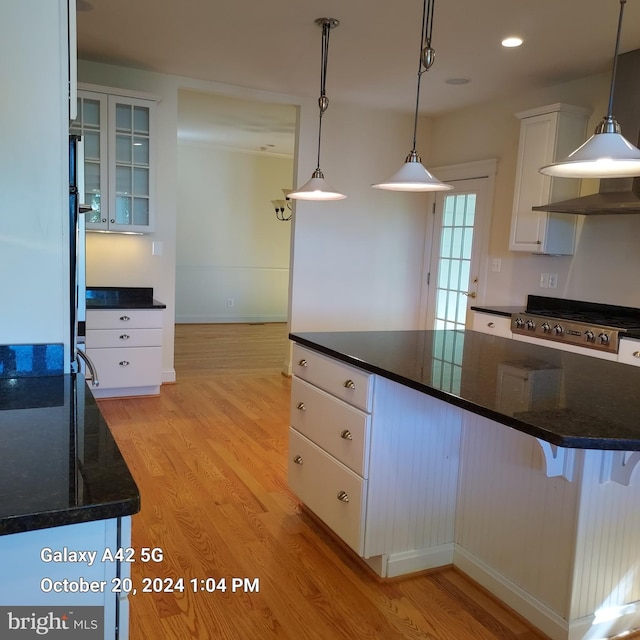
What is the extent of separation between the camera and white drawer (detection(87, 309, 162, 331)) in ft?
13.9

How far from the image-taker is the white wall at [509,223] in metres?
3.88

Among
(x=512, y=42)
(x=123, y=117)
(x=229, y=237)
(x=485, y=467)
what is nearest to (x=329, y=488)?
(x=485, y=467)

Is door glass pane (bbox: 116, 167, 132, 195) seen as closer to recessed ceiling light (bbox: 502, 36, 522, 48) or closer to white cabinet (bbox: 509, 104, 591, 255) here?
recessed ceiling light (bbox: 502, 36, 522, 48)

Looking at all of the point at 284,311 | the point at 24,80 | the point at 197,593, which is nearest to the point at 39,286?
the point at 24,80

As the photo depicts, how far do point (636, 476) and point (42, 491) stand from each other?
5.52 ft

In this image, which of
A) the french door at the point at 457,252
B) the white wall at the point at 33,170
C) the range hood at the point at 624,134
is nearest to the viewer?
the white wall at the point at 33,170

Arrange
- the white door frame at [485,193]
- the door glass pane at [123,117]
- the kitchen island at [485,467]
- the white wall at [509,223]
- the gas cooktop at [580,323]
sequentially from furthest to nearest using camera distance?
the white door frame at [485,193] < the door glass pane at [123,117] < the white wall at [509,223] < the gas cooktop at [580,323] < the kitchen island at [485,467]

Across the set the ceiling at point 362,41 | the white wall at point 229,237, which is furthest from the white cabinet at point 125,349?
the white wall at point 229,237

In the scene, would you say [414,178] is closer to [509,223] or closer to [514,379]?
[514,379]

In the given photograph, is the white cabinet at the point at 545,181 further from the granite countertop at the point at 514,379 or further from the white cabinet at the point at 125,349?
the white cabinet at the point at 125,349

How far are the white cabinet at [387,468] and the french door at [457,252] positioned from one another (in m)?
3.09

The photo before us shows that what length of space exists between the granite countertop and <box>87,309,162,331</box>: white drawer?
2187 millimetres

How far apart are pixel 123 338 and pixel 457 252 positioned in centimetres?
307

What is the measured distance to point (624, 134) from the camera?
3.56m
